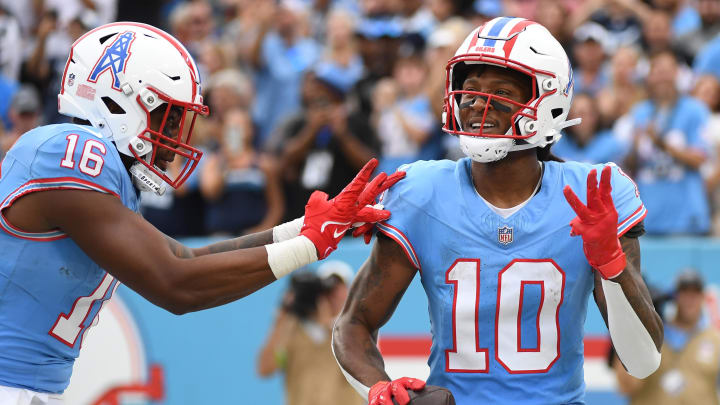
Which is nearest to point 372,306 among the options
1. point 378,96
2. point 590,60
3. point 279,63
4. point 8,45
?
point 378,96

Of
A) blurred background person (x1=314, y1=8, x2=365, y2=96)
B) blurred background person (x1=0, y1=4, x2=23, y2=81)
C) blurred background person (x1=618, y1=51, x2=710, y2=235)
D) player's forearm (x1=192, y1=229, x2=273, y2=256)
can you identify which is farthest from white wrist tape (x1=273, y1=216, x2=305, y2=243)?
blurred background person (x1=0, y1=4, x2=23, y2=81)

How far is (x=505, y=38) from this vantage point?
3473 mm

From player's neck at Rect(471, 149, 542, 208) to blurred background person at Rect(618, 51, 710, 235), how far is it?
12.0 feet

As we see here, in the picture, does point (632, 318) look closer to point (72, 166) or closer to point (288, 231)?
point (288, 231)

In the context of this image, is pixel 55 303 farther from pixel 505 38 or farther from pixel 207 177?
pixel 207 177

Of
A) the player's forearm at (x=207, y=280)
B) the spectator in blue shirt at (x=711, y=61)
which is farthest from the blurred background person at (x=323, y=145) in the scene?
the player's forearm at (x=207, y=280)

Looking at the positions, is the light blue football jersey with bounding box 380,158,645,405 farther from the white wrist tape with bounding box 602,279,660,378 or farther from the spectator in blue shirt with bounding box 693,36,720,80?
the spectator in blue shirt with bounding box 693,36,720,80

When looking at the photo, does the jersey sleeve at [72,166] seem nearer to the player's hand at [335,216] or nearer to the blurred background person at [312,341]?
the player's hand at [335,216]

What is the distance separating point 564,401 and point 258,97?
5809 millimetres

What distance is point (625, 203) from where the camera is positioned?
11.2 feet

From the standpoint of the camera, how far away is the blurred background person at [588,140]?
709 centimetres

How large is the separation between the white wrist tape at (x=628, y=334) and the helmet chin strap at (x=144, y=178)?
1493mm

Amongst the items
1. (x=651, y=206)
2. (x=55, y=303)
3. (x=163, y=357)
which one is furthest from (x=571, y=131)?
(x=55, y=303)

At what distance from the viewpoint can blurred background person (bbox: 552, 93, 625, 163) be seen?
7.09 meters
